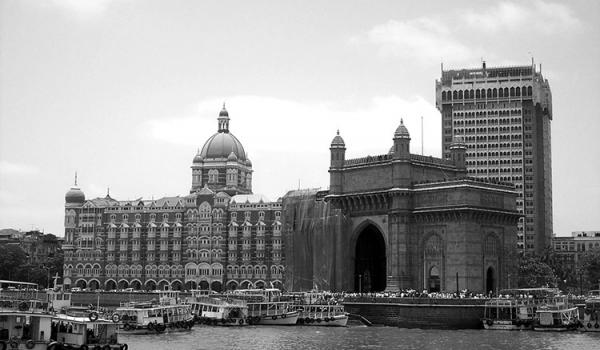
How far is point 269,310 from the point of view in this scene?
361 ft

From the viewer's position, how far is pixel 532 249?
19988 centimetres

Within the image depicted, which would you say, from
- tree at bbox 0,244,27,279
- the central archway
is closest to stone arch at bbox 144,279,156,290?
tree at bbox 0,244,27,279

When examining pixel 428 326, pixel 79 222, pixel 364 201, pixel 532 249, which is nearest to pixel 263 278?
pixel 79 222

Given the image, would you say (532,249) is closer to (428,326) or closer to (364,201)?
(364,201)

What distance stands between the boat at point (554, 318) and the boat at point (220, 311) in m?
31.8

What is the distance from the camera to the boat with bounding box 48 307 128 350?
224 feet

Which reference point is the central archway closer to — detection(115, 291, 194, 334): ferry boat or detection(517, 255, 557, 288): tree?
detection(115, 291, 194, 334): ferry boat

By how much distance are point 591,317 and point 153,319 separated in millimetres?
43400

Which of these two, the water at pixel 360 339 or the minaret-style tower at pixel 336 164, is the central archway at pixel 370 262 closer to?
the minaret-style tower at pixel 336 164

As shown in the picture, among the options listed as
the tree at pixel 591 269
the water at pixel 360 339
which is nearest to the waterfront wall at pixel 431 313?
the water at pixel 360 339

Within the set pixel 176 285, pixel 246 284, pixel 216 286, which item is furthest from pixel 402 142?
pixel 176 285

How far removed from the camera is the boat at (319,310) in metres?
105

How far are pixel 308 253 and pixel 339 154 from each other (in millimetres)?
13209

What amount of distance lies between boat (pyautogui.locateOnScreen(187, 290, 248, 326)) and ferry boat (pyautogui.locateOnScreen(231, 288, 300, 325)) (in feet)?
3.75
